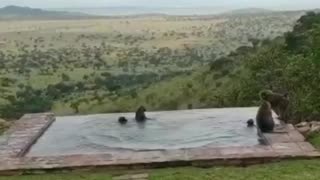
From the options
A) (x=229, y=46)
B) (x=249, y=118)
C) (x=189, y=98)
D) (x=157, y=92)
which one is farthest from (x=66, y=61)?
(x=249, y=118)

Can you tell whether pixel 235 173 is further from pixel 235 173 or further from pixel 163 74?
pixel 163 74

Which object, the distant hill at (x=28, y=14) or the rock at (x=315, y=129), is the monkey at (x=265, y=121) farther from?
the distant hill at (x=28, y=14)

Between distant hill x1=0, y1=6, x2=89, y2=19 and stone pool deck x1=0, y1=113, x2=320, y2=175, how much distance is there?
16427cm

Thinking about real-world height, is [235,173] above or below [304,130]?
above

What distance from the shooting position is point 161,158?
32.8 feet

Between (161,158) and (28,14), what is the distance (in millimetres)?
176802

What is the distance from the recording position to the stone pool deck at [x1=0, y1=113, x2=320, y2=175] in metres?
9.78

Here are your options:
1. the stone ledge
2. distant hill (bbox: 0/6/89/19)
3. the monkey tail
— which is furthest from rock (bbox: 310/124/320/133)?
distant hill (bbox: 0/6/89/19)

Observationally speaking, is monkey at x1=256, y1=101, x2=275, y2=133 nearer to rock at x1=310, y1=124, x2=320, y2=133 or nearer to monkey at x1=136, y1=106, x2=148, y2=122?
rock at x1=310, y1=124, x2=320, y2=133

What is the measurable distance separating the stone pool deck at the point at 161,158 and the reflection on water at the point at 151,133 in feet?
1.54

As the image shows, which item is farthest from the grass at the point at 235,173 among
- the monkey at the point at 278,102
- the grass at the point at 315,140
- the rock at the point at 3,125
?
the rock at the point at 3,125

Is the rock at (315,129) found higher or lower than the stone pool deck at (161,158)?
lower

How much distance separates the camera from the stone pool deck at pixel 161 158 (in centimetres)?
978

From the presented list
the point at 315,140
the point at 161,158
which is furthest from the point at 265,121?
the point at 161,158
